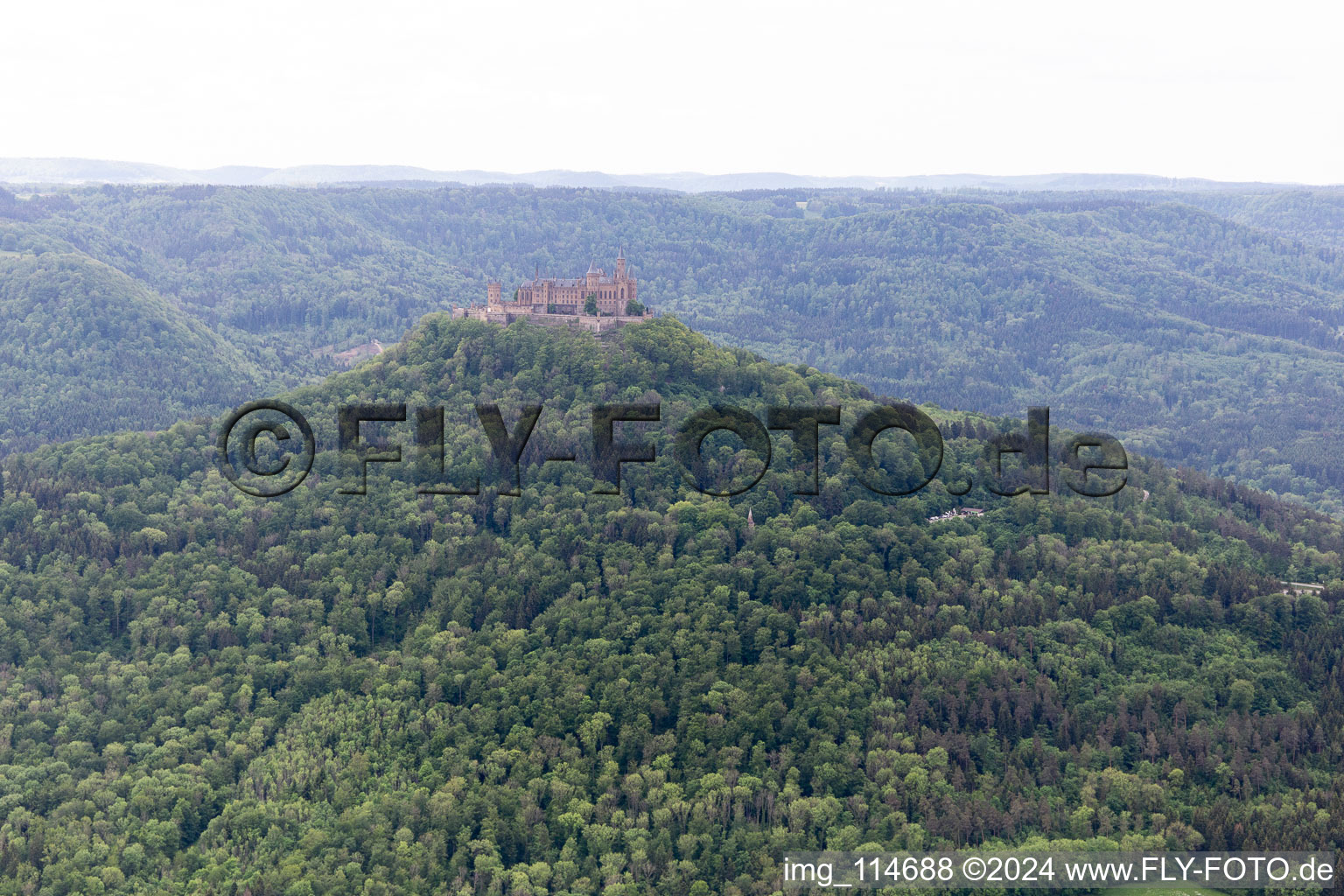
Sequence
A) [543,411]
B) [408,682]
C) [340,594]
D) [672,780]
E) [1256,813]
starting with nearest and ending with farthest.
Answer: [1256,813]
[672,780]
[408,682]
[340,594]
[543,411]

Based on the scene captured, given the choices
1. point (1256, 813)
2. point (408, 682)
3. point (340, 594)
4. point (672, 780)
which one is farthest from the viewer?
point (340, 594)

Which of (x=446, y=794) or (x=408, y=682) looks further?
(x=408, y=682)

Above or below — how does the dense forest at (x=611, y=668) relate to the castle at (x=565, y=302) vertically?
below

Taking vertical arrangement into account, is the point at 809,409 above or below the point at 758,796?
above

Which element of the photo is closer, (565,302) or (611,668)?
(611,668)

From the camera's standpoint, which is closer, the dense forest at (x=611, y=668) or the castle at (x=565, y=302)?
the dense forest at (x=611, y=668)

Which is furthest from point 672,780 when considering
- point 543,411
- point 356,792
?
point 543,411

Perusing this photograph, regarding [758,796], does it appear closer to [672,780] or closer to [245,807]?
[672,780]
